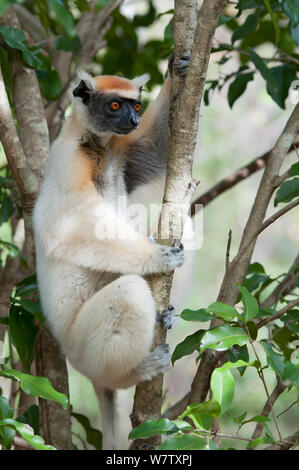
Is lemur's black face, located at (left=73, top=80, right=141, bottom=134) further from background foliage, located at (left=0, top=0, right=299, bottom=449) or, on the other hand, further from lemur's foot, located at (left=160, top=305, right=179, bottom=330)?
lemur's foot, located at (left=160, top=305, right=179, bottom=330)

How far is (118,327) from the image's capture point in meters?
3.32

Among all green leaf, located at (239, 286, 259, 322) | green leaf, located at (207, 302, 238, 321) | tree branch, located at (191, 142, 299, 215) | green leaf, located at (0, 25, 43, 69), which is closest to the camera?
green leaf, located at (207, 302, 238, 321)

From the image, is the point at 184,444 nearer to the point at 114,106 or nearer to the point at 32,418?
the point at 32,418

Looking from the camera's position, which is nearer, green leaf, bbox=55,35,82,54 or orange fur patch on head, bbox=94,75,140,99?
orange fur patch on head, bbox=94,75,140,99

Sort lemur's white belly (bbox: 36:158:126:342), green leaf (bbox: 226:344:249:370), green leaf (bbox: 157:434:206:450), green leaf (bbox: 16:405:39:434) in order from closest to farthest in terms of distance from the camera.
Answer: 1. green leaf (bbox: 157:434:206:450)
2. green leaf (bbox: 226:344:249:370)
3. lemur's white belly (bbox: 36:158:126:342)
4. green leaf (bbox: 16:405:39:434)

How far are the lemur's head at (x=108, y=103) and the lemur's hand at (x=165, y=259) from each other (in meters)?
1.03

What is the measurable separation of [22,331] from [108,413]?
31.3 inches

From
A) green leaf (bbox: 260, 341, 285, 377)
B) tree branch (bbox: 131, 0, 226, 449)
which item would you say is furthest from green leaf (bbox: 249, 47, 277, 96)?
green leaf (bbox: 260, 341, 285, 377)

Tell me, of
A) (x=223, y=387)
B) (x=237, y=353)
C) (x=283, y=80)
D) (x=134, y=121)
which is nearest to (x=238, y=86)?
(x=283, y=80)

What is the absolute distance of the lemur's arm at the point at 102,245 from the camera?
11.2ft

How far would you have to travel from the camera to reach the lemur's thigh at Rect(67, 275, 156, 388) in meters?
3.21

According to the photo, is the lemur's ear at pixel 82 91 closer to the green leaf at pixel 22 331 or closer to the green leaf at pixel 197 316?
the green leaf at pixel 22 331

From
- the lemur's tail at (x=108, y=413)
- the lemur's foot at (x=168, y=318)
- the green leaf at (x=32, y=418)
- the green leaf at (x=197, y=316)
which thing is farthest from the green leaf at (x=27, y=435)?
the green leaf at (x=32, y=418)

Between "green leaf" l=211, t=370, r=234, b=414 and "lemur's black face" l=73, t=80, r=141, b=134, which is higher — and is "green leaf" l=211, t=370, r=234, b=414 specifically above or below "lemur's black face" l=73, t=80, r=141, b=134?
below
